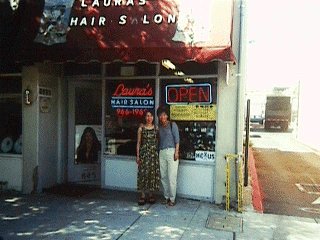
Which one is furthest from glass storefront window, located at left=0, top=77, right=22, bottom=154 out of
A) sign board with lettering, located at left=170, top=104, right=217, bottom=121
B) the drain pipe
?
the drain pipe

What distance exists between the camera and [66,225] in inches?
208

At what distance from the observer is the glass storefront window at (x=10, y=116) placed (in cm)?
740

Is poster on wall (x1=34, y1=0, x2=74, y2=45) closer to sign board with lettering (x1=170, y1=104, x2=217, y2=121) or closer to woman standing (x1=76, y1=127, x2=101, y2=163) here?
woman standing (x1=76, y1=127, x2=101, y2=163)

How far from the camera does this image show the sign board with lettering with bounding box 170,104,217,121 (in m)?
6.69

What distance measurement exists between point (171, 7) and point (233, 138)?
2.71 meters

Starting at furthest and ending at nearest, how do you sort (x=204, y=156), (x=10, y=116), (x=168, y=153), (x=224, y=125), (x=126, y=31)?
(x=10, y=116)
(x=204, y=156)
(x=224, y=125)
(x=168, y=153)
(x=126, y=31)

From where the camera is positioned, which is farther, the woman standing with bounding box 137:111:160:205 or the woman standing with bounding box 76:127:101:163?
the woman standing with bounding box 76:127:101:163

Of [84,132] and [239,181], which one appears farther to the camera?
[84,132]

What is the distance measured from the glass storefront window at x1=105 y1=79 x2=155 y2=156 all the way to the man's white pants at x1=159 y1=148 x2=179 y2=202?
42.4 inches

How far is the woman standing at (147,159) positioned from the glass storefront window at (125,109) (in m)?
0.83

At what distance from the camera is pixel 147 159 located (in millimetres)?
6438

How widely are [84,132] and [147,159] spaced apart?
2.25 m

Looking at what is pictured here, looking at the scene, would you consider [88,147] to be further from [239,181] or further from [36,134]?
[239,181]

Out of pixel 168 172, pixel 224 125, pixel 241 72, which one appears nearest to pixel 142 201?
pixel 168 172
